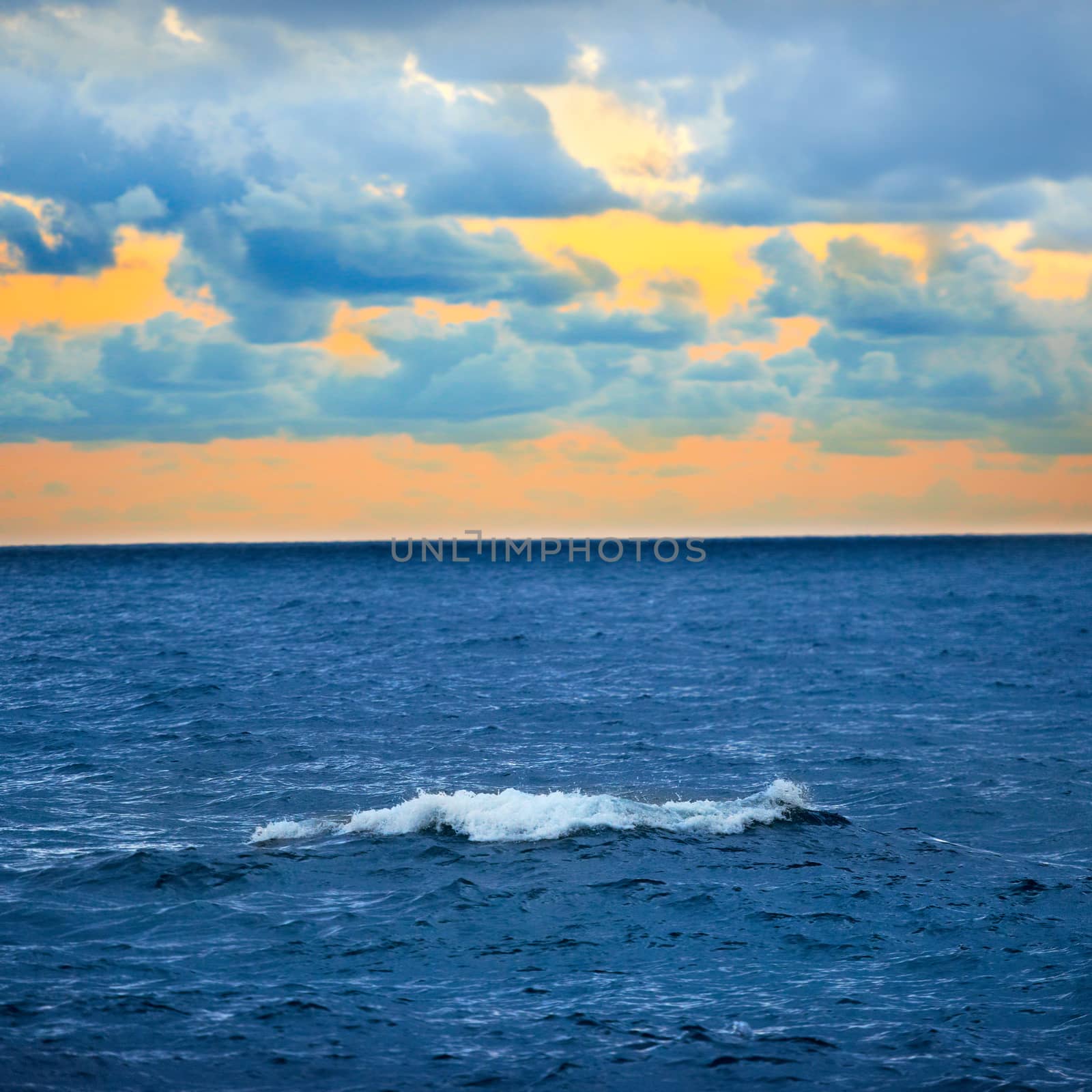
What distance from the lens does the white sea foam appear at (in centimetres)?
2616

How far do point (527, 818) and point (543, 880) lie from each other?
3759 millimetres

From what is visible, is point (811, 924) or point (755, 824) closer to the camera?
point (811, 924)

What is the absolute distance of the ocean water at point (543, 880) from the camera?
15938 millimetres

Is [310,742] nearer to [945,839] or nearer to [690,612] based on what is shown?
[945,839]

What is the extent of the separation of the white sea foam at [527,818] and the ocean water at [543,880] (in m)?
0.09

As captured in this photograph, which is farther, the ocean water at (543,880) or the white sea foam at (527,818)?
the white sea foam at (527,818)

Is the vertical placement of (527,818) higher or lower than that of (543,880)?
higher

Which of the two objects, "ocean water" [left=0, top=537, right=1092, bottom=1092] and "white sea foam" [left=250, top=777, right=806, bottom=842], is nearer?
"ocean water" [left=0, top=537, right=1092, bottom=1092]

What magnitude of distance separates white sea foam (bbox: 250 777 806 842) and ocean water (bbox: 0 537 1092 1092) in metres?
0.09

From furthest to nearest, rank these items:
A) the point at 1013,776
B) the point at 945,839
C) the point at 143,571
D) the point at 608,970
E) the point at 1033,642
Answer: the point at 143,571
the point at 1033,642
the point at 1013,776
the point at 945,839
the point at 608,970

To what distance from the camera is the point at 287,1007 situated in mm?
17141

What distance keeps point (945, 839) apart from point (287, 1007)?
646 inches

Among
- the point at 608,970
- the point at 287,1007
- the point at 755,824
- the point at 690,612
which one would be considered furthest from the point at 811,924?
the point at 690,612

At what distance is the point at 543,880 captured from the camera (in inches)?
906
